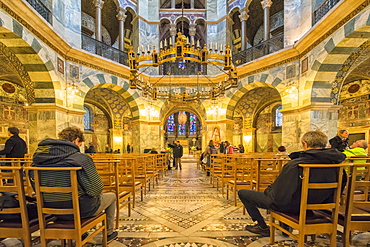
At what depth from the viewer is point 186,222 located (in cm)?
327

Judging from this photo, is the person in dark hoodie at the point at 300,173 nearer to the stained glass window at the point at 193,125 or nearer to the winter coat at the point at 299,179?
the winter coat at the point at 299,179

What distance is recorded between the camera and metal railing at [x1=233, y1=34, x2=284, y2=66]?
9453mm

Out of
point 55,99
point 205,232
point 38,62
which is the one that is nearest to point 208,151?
point 205,232

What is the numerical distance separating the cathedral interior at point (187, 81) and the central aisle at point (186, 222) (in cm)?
2

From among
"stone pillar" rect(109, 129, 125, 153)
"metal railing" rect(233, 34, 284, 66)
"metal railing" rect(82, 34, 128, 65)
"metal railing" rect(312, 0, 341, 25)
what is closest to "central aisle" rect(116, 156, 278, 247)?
"metal railing" rect(233, 34, 284, 66)

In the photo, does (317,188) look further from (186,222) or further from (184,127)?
(184,127)

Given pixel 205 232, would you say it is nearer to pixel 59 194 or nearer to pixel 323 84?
pixel 59 194

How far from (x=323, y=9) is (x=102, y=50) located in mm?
9494

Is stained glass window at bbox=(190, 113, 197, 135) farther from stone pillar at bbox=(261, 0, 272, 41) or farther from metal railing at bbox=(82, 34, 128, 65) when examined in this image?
stone pillar at bbox=(261, 0, 272, 41)

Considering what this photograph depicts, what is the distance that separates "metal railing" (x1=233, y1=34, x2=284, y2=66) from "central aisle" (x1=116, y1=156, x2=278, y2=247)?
21.7 ft

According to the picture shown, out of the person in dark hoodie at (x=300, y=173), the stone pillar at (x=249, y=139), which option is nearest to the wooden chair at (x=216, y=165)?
the person in dark hoodie at (x=300, y=173)

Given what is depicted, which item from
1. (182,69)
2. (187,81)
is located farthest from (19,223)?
(182,69)

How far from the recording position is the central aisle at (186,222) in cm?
267

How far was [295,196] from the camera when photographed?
2.19m
